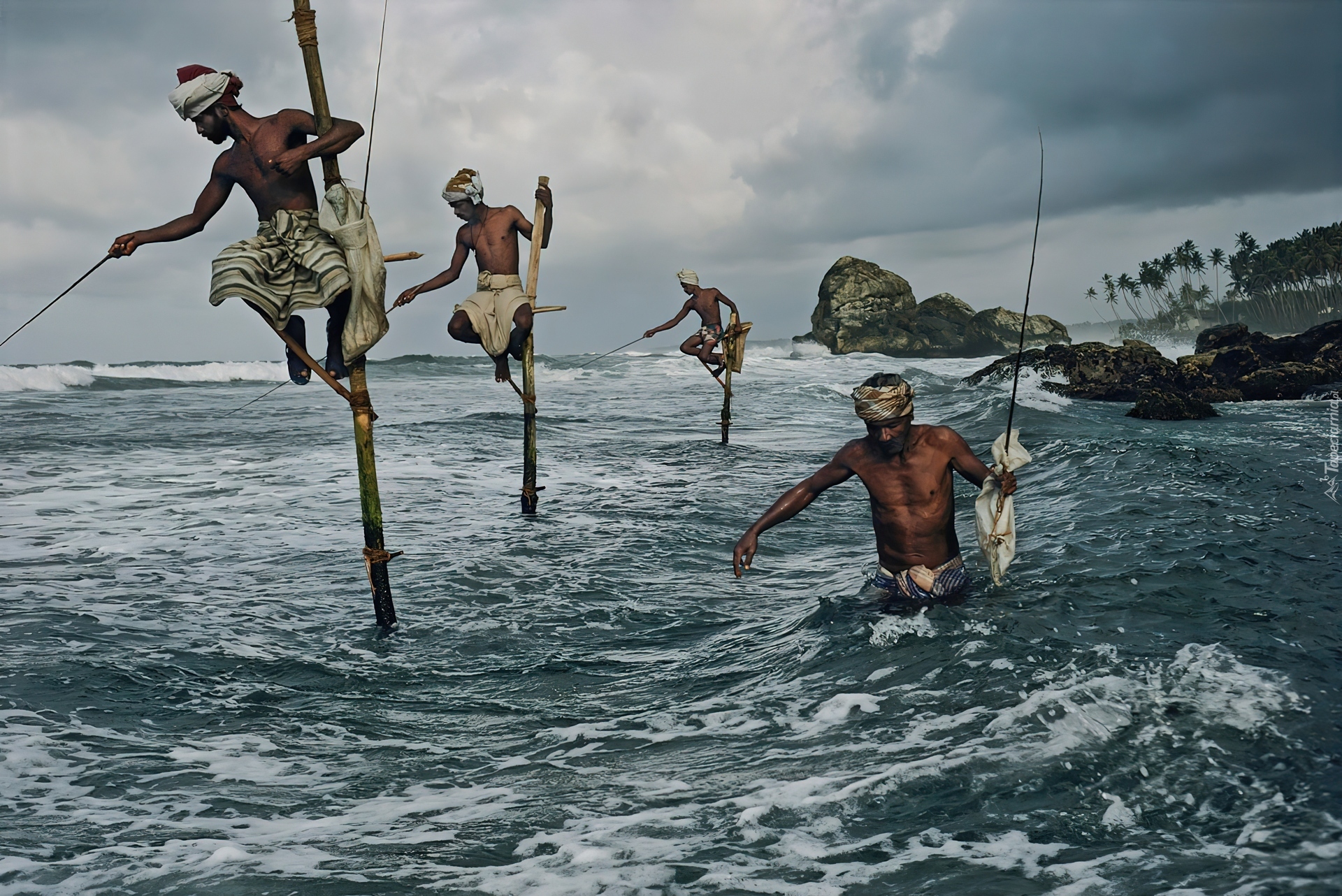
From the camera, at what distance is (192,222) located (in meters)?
5.59

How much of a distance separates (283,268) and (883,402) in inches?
149

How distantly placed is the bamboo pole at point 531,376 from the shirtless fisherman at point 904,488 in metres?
5.41

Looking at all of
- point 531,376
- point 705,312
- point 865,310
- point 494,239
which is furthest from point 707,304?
point 865,310

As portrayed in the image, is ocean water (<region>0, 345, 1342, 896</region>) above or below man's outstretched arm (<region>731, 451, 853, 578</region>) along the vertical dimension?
below

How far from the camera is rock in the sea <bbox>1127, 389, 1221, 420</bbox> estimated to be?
20031mm

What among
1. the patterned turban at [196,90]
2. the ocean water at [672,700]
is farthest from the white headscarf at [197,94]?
the ocean water at [672,700]

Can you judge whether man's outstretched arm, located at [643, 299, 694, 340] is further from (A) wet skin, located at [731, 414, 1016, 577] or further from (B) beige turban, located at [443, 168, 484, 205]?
(A) wet skin, located at [731, 414, 1016, 577]

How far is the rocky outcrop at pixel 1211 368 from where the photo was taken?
2444 centimetres

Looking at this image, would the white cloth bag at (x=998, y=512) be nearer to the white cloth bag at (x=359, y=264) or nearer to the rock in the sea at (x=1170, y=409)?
→ the white cloth bag at (x=359, y=264)

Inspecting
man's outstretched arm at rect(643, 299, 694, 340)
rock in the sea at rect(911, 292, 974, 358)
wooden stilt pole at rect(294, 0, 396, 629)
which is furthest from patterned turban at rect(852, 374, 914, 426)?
rock in the sea at rect(911, 292, 974, 358)

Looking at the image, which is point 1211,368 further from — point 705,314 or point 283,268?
point 283,268

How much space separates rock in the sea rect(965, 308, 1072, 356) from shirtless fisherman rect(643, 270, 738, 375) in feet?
192

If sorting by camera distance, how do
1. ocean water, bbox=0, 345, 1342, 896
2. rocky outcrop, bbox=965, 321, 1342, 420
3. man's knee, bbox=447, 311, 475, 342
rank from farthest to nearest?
rocky outcrop, bbox=965, 321, 1342, 420 < man's knee, bbox=447, 311, 475, 342 < ocean water, bbox=0, 345, 1342, 896

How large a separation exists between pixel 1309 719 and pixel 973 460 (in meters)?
2.17
